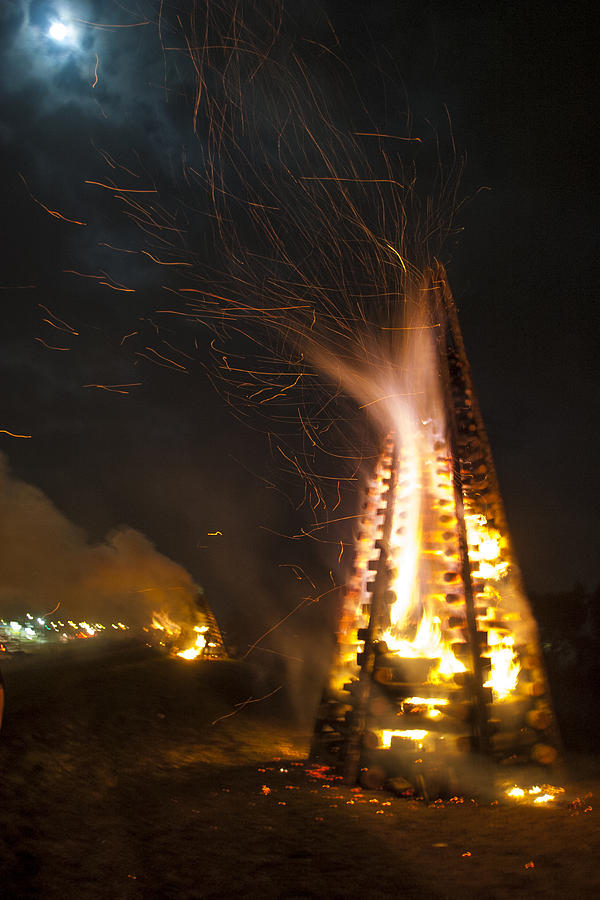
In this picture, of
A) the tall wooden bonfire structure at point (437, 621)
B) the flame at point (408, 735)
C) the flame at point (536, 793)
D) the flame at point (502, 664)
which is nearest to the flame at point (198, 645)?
the tall wooden bonfire structure at point (437, 621)

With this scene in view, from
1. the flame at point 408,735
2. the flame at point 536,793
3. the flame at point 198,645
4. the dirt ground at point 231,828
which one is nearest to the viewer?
the dirt ground at point 231,828

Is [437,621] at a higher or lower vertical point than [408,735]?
higher

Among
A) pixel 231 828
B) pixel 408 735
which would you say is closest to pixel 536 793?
pixel 408 735

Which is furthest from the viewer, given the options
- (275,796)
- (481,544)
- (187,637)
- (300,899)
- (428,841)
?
(187,637)

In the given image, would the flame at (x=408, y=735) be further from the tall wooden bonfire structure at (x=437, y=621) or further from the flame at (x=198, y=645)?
the flame at (x=198, y=645)

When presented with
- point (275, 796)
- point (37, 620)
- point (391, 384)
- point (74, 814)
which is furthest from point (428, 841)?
point (37, 620)

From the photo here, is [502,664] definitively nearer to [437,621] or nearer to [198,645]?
[437,621]

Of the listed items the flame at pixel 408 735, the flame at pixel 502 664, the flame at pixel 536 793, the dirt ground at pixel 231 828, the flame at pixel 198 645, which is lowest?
the dirt ground at pixel 231 828

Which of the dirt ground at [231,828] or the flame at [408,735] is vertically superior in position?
the flame at [408,735]

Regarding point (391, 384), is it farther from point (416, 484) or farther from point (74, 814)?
point (74, 814)
